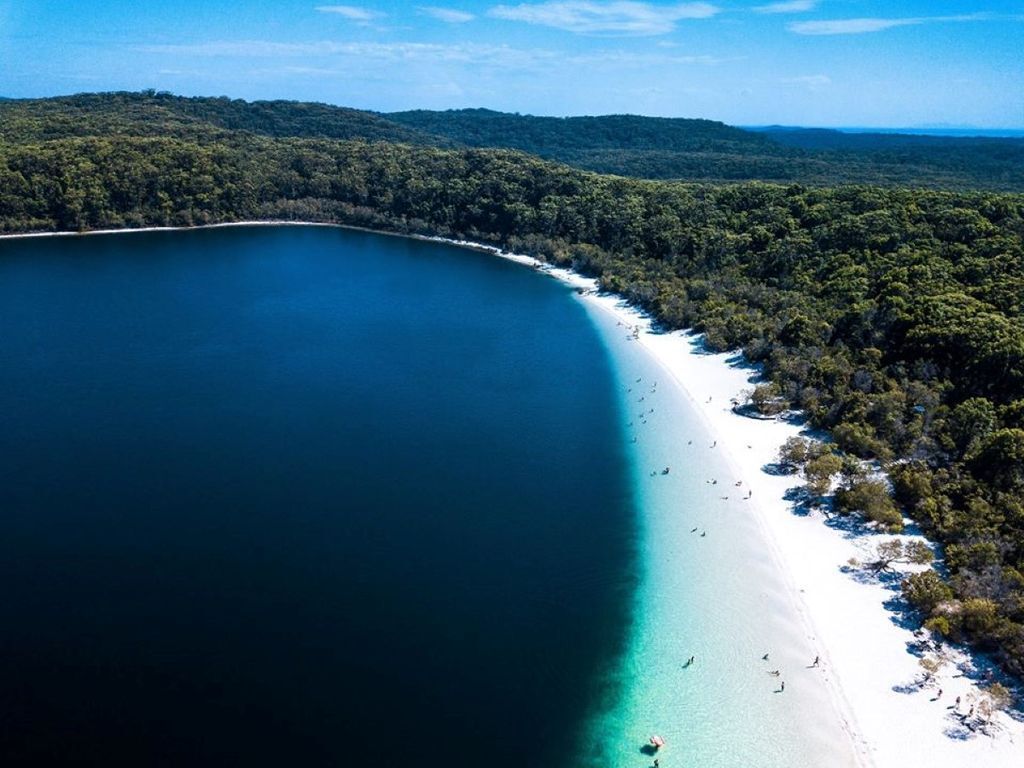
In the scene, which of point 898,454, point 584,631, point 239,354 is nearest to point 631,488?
point 584,631

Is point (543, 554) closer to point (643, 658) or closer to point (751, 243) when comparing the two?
point (643, 658)

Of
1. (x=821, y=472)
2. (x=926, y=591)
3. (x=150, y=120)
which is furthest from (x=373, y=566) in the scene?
(x=150, y=120)

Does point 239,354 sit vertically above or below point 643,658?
above

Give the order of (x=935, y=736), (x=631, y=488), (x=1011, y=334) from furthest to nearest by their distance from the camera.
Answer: (x=1011, y=334) → (x=631, y=488) → (x=935, y=736)

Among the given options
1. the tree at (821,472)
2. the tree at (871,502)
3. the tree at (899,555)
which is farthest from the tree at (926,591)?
the tree at (821,472)

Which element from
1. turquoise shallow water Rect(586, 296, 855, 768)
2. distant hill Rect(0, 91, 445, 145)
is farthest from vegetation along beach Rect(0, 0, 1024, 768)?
distant hill Rect(0, 91, 445, 145)

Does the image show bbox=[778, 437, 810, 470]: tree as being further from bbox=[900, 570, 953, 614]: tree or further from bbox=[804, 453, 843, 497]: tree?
bbox=[900, 570, 953, 614]: tree

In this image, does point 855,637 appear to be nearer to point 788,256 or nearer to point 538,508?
point 538,508
